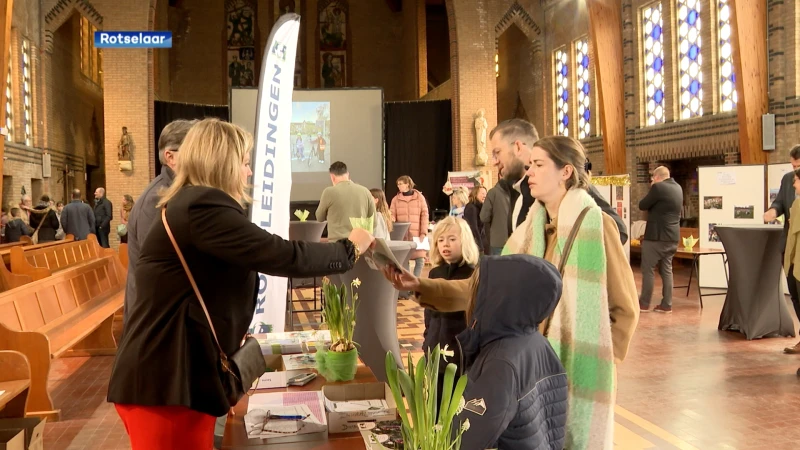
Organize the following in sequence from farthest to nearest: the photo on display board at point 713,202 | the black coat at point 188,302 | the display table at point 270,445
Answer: the photo on display board at point 713,202
the display table at point 270,445
the black coat at point 188,302

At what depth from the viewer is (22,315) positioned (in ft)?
16.3

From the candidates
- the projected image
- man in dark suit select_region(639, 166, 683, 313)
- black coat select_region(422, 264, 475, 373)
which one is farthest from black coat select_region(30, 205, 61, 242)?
black coat select_region(422, 264, 475, 373)

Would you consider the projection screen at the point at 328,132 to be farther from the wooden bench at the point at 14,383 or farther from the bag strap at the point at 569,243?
the bag strap at the point at 569,243

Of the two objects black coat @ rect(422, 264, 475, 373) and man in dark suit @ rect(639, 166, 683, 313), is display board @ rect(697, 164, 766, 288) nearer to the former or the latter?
man in dark suit @ rect(639, 166, 683, 313)

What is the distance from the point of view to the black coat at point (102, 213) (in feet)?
48.4

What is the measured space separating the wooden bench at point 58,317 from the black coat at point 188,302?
10.3 ft

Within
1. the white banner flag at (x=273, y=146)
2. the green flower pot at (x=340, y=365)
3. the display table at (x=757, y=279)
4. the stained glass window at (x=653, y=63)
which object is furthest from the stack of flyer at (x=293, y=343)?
the stained glass window at (x=653, y=63)

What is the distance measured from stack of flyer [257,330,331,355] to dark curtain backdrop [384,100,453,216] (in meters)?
14.9

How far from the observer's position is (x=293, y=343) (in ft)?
11.0

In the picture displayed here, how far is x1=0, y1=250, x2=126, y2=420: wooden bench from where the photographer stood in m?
4.45

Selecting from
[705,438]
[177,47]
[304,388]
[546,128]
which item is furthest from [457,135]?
[304,388]

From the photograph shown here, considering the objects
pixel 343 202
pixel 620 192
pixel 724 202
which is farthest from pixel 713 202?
pixel 343 202

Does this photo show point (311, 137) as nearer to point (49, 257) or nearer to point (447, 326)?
point (49, 257)

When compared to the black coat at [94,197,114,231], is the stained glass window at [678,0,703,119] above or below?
above
